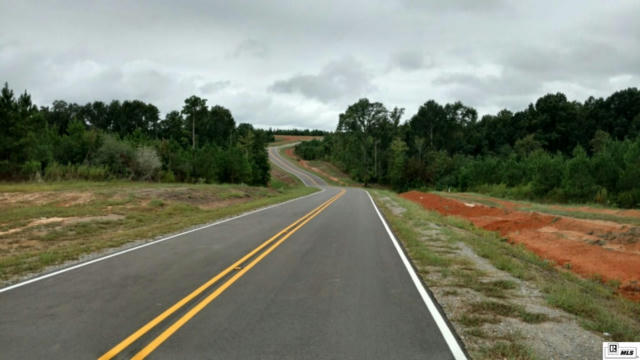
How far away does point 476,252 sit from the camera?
11.6 meters

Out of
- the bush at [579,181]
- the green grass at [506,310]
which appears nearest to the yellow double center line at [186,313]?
the green grass at [506,310]

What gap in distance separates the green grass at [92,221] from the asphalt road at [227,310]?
1916 mm

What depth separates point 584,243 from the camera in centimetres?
1472

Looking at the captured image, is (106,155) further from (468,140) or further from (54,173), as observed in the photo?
(468,140)

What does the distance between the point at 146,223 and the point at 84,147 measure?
105 ft

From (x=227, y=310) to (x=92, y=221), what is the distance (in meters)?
13.9

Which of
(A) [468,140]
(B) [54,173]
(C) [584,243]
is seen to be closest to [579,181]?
(C) [584,243]

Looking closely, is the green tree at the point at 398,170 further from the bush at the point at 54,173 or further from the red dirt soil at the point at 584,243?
the red dirt soil at the point at 584,243

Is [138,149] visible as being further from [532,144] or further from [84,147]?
[532,144]

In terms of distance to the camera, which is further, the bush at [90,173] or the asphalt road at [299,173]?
the asphalt road at [299,173]

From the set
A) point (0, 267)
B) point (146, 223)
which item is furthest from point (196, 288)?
point (146, 223)

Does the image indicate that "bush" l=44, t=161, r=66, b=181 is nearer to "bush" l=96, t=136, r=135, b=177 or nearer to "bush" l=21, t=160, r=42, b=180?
"bush" l=21, t=160, r=42, b=180

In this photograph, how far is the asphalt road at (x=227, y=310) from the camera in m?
4.66

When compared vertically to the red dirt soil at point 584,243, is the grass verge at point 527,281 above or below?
above
